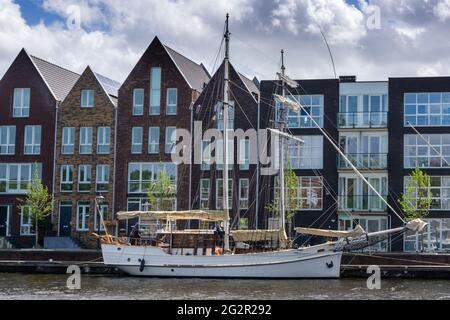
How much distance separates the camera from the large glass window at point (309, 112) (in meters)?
54.5

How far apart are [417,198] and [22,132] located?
100 feet

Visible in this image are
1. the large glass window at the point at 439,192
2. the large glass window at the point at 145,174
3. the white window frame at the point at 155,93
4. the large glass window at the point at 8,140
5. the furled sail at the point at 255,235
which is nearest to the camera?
the furled sail at the point at 255,235

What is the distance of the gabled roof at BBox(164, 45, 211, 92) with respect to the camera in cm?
5866

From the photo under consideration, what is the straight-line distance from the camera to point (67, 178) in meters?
59.0

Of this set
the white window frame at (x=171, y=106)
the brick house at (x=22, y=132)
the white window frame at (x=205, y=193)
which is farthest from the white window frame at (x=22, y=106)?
the white window frame at (x=205, y=193)

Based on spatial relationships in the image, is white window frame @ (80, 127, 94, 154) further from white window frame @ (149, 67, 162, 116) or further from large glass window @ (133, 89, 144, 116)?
white window frame @ (149, 67, 162, 116)

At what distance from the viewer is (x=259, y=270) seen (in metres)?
40.8

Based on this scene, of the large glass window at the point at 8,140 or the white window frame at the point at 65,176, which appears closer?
the white window frame at the point at 65,176

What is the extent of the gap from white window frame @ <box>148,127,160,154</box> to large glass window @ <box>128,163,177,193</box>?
41.6 inches

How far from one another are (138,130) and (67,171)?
21.1ft

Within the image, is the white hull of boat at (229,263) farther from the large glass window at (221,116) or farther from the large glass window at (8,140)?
the large glass window at (8,140)

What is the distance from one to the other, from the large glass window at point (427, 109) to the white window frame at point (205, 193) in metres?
14.8
